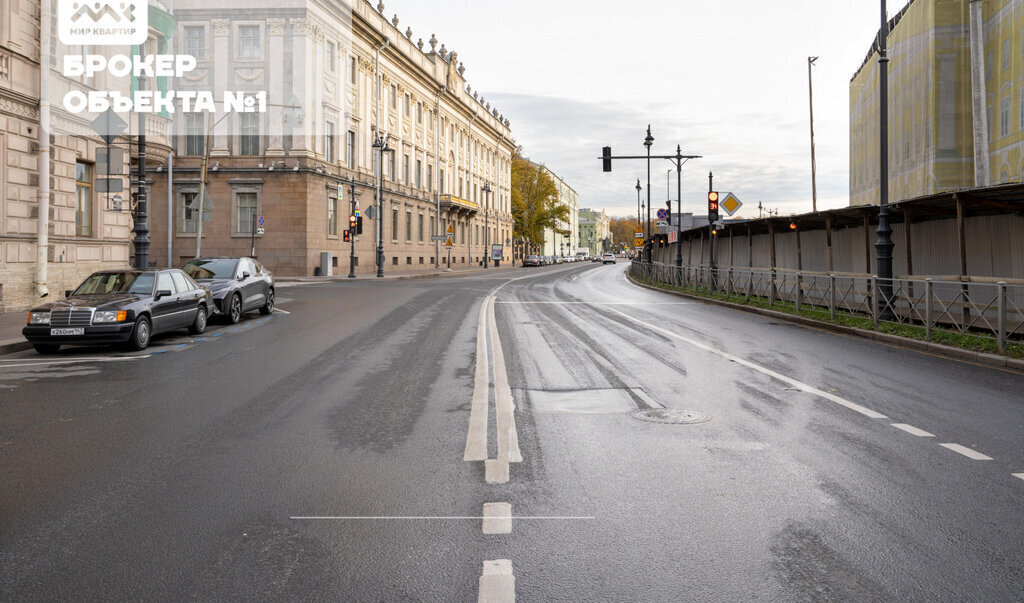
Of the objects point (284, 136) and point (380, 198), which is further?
point (380, 198)

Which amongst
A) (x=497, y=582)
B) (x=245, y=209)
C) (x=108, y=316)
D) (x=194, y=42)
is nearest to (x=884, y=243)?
(x=497, y=582)

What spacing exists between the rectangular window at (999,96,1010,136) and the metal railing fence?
46.6 ft

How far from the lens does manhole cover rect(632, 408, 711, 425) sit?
6707 millimetres

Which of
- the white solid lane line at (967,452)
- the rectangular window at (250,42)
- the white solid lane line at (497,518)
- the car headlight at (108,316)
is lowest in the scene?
the white solid lane line at (497,518)

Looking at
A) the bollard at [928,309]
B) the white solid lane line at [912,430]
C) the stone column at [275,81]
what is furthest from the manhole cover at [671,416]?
the stone column at [275,81]

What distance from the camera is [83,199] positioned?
20688mm

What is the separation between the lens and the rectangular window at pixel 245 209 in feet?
143

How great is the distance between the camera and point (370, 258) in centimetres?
5331

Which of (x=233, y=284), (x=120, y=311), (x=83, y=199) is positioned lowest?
(x=120, y=311)

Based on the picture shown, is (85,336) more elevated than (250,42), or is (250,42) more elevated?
(250,42)

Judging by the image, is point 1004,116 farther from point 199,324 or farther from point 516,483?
point 516,483

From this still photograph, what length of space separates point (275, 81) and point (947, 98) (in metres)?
36.5

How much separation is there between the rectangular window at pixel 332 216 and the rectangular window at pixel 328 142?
2.63 metres

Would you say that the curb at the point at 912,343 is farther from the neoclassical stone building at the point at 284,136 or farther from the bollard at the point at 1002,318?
the neoclassical stone building at the point at 284,136
